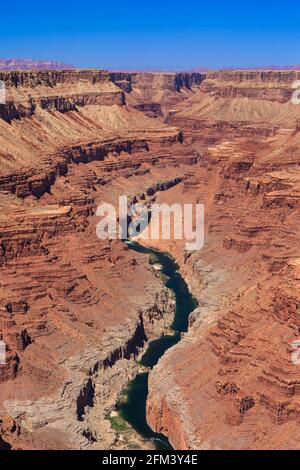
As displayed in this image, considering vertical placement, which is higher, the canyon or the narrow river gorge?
the canyon

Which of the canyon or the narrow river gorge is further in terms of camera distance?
the narrow river gorge

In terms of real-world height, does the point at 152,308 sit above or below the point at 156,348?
above

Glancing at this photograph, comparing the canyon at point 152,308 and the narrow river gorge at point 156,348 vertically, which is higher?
the canyon at point 152,308

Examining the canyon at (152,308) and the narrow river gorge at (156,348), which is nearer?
the canyon at (152,308)
